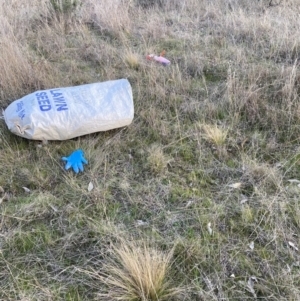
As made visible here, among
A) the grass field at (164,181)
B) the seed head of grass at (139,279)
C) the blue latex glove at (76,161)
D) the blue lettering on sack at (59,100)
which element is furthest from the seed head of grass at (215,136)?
the seed head of grass at (139,279)

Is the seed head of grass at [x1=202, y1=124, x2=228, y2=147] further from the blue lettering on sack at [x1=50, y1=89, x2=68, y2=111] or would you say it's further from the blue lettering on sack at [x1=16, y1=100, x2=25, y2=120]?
the blue lettering on sack at [x1=16, y1=100, x2=25, y2=120]

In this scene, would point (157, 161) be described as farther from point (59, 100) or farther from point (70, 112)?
point (59, 100)

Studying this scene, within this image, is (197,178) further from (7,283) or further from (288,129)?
(7,283)

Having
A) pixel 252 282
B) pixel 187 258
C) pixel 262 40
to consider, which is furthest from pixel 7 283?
pixel 262 40

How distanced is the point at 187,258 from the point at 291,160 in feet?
4.12

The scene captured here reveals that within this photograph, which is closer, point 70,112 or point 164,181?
point 164,181

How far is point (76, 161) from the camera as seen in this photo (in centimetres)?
263

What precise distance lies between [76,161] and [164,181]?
2.22 ft

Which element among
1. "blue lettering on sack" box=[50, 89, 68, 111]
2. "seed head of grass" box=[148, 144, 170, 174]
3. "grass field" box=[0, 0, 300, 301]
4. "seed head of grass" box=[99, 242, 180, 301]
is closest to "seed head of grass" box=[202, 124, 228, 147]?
"grass field" box=[0, 0, 300, 301]

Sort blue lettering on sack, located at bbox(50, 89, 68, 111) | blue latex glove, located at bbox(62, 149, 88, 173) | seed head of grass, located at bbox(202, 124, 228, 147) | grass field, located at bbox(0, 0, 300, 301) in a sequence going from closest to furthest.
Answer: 1. grass field, located at bbox(0, 0, 300, 301)
2. blue latex glove, located at bbox(62, 149, 88, 173)
3. blue lettering on sack, located at bbox(50, 89, 68, 111)
4. seed head of grass, located at bbox(202, 124, 228, 147)

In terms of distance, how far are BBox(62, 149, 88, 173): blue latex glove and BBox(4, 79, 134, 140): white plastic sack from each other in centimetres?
19

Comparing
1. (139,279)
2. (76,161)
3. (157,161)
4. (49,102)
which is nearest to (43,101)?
(49,102)

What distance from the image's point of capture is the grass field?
189 cm

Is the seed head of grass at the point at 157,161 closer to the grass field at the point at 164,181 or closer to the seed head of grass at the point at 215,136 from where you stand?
the grass field at the point at 164,181
